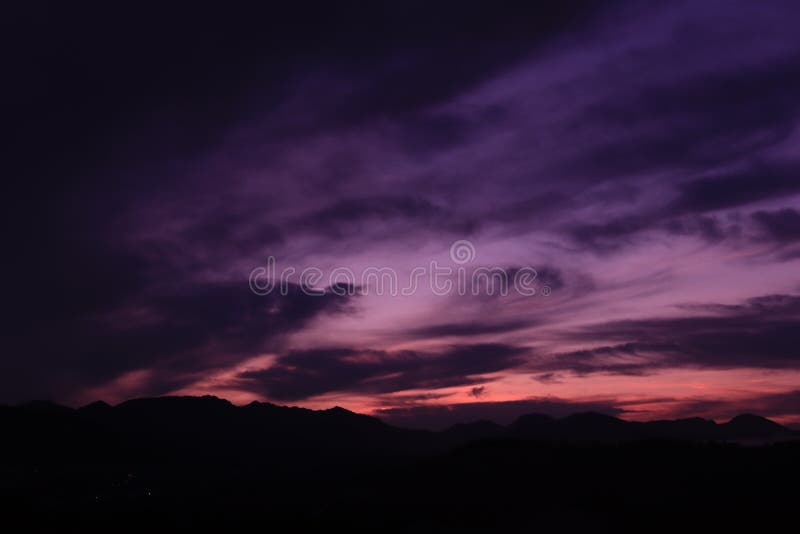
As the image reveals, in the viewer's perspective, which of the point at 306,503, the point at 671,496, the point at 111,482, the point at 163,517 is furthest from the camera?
the point at 111,482

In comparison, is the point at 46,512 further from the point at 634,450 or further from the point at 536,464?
the point at 634,450

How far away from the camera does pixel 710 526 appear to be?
81.2 metres

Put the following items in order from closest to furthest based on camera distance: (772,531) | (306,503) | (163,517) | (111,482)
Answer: (772,531), (163,517), (306,503), (111,482)

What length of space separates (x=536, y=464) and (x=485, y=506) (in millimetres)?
21914

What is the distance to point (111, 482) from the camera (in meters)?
128

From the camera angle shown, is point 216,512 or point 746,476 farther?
point 216,512

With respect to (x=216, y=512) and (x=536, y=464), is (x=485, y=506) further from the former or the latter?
(x=216, y=512)

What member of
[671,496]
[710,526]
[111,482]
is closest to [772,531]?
[710,526]

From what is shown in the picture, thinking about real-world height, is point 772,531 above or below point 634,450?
below

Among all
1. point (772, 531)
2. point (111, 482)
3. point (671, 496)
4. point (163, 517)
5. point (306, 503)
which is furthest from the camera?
point (111, 482)

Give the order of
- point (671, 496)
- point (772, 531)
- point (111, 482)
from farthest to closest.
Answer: point (111, 482) < point (671, 496) < point (772, 531)

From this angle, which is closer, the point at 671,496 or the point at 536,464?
the point at 671,496

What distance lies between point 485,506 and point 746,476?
124 ft

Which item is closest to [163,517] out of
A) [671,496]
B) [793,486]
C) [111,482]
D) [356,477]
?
[111,482]
